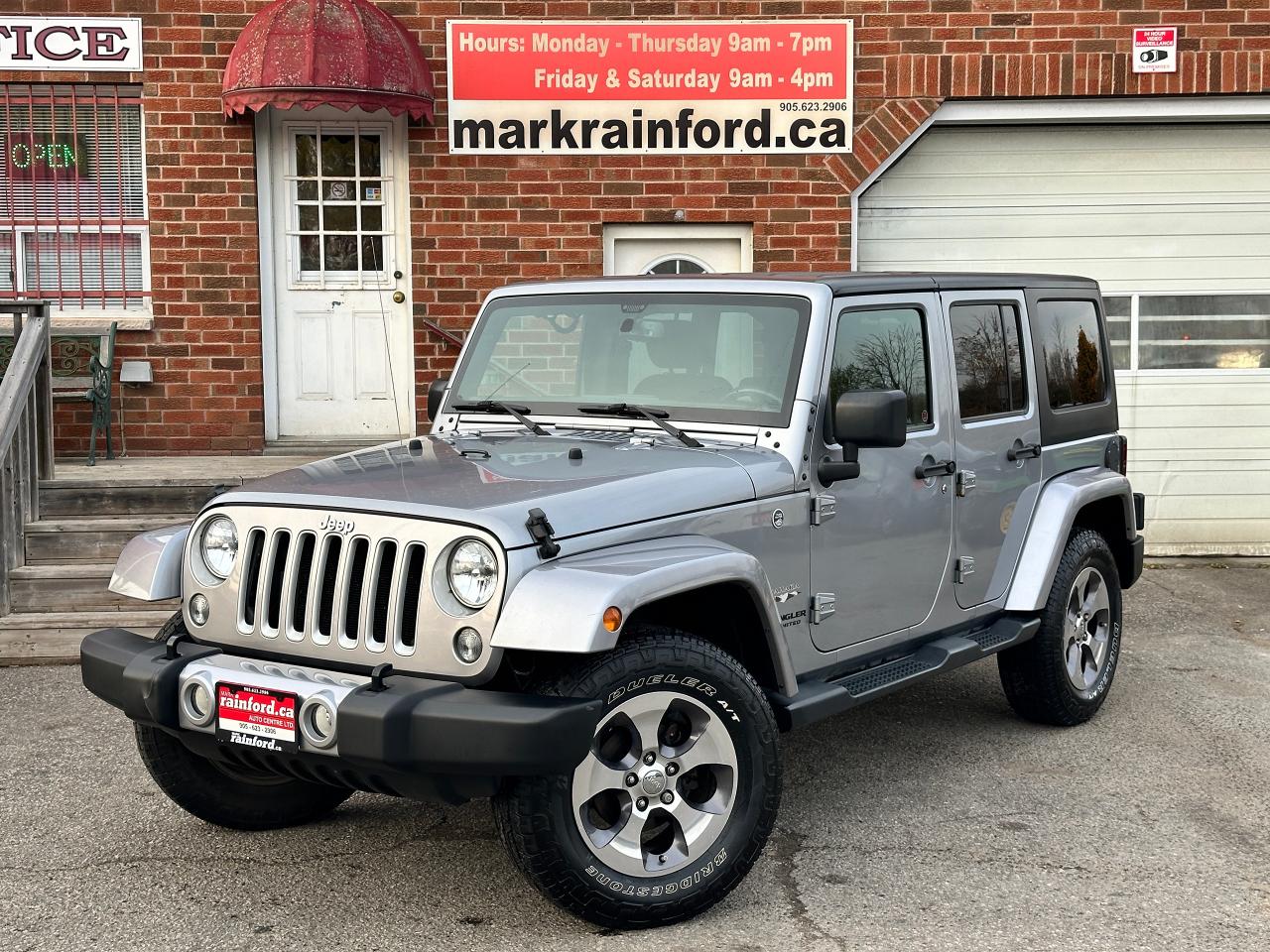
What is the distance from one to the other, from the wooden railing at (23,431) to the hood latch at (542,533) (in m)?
4.66

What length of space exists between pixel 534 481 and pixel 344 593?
2.03 ft

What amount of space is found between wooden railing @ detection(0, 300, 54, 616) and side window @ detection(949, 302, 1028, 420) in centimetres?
486

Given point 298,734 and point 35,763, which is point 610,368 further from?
point 35,763

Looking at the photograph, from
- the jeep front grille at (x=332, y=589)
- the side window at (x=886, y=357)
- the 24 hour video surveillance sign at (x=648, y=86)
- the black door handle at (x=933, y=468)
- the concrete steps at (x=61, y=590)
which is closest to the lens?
the jeep front grille at (x=332, y=589)

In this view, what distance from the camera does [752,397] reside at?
4.75m

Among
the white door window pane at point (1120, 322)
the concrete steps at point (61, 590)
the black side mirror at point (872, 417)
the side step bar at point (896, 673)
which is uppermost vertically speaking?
the white door window pane at point (1120, 322)

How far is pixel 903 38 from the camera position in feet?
33.3

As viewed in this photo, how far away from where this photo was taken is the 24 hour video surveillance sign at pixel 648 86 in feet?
32.8

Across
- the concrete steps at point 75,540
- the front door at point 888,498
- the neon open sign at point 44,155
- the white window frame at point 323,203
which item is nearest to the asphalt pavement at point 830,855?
the front door at point 888,498

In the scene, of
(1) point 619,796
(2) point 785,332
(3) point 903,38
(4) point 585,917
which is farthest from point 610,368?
(3) point 903,38

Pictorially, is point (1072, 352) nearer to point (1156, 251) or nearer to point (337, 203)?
point (1156, 251)

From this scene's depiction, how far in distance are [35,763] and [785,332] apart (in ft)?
11.0

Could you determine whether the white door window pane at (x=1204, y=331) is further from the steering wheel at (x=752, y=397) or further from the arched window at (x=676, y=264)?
the steering wheel at (x=752, y=397)

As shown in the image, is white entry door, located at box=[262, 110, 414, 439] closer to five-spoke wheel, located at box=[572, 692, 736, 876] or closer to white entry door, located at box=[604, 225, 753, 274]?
white entry door, located at box=[604, 225, 753, 274]
